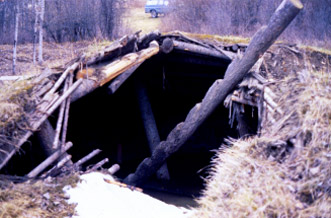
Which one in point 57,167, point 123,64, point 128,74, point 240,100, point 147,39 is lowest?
point 57,167

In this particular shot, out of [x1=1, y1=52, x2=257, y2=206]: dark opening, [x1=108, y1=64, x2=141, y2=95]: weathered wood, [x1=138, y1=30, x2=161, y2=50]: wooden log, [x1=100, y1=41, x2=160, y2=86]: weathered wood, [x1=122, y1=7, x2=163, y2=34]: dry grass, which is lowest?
[x1=1, y1=52, x2=257, y2=206]: dark opening

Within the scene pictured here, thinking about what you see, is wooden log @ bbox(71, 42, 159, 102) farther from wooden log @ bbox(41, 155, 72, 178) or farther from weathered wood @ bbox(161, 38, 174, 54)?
wooden log @ bbox(41, 155, 72, 178)

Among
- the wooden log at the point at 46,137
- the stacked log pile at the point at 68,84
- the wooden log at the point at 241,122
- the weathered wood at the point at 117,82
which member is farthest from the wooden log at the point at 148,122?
the wooden log at the point at 46,137

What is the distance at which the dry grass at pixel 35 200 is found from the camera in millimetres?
4930

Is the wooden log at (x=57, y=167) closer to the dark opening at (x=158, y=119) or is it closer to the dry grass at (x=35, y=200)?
the dry grass at (x=35, y=200)

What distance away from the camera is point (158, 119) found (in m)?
12.7

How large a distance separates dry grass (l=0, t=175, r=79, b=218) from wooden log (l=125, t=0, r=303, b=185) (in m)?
2.36

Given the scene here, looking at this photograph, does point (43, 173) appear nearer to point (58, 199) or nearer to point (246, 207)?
point (58, 199)

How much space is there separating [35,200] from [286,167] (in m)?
3.42

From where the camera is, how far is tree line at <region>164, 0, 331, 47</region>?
14.0 meters

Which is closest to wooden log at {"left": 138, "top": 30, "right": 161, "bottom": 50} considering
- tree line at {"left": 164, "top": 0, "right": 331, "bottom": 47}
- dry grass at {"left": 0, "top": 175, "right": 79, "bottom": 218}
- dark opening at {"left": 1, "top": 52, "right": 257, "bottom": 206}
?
dark opening at {"left": 1, "top": 52, "right": 257, "bottom": 206}

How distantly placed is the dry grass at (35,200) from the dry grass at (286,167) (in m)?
2.04

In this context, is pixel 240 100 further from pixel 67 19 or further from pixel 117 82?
pixel 67 19

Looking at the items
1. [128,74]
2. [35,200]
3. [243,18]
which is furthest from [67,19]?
[35,200]
